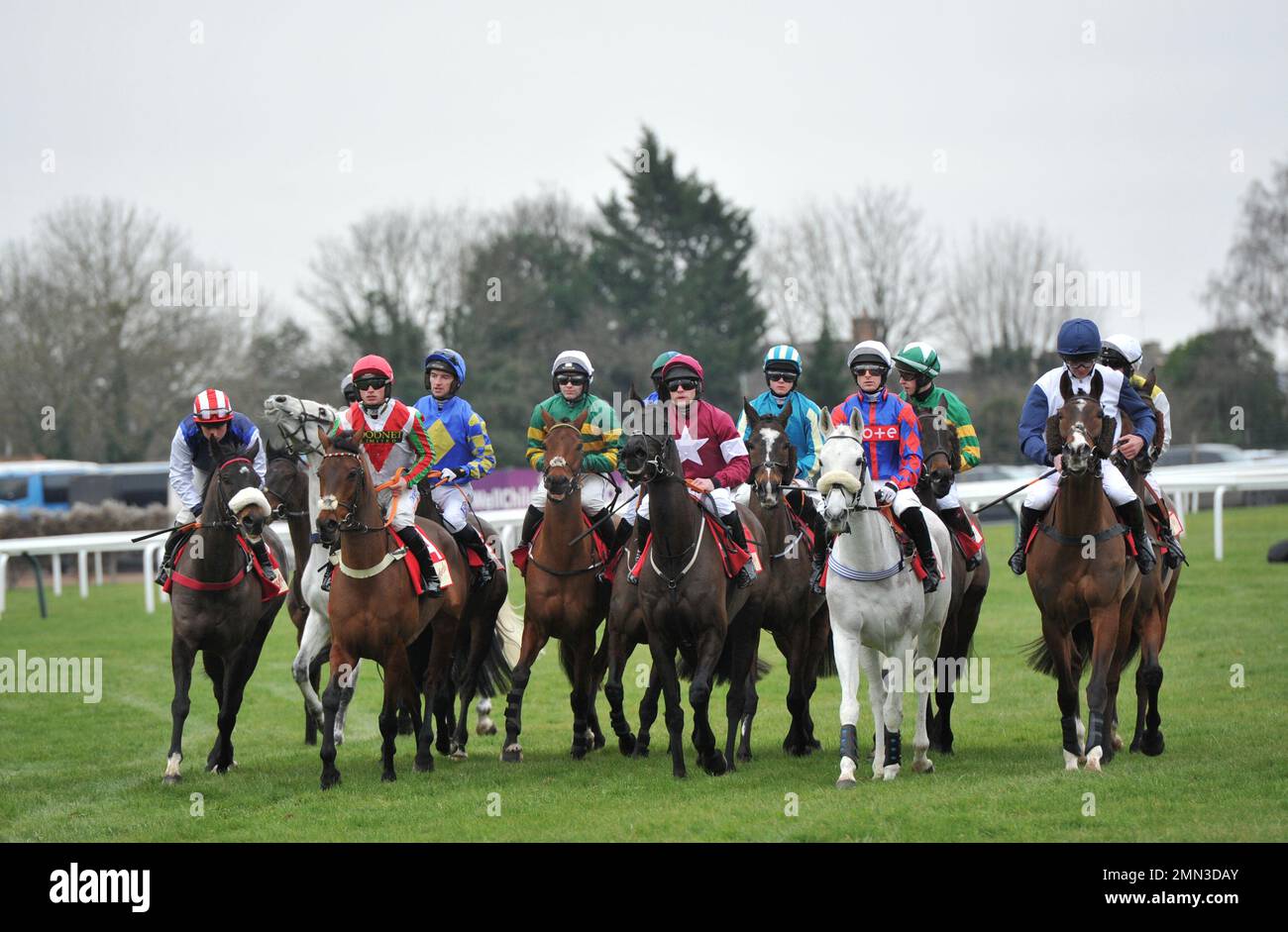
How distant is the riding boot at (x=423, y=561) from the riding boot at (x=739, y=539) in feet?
5.67

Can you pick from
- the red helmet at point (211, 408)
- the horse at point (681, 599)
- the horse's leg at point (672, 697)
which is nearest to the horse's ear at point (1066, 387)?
the horse at point (681, 599)

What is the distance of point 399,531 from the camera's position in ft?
28.6

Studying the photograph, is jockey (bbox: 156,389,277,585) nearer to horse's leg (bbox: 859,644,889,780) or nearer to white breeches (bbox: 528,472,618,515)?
white breeches (bbox: 528,472,618,515)

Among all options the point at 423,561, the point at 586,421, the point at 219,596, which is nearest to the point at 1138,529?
the point at 586,421

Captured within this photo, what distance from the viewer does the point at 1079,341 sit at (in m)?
8.19

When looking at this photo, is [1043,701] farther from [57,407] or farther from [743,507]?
[57,407]

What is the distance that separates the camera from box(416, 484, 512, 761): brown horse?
973 cm

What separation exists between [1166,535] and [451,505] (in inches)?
176

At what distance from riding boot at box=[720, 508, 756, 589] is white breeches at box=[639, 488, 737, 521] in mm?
33

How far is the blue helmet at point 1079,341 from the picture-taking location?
8.19 meters

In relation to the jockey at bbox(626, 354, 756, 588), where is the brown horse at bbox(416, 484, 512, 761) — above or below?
below

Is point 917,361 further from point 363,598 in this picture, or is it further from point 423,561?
point 363,598

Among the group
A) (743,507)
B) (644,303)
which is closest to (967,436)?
(743,507)

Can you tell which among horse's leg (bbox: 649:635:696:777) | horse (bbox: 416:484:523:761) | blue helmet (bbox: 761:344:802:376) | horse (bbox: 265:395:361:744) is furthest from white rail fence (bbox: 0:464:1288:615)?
horse's leg (bbox: 649:635:696:777)
